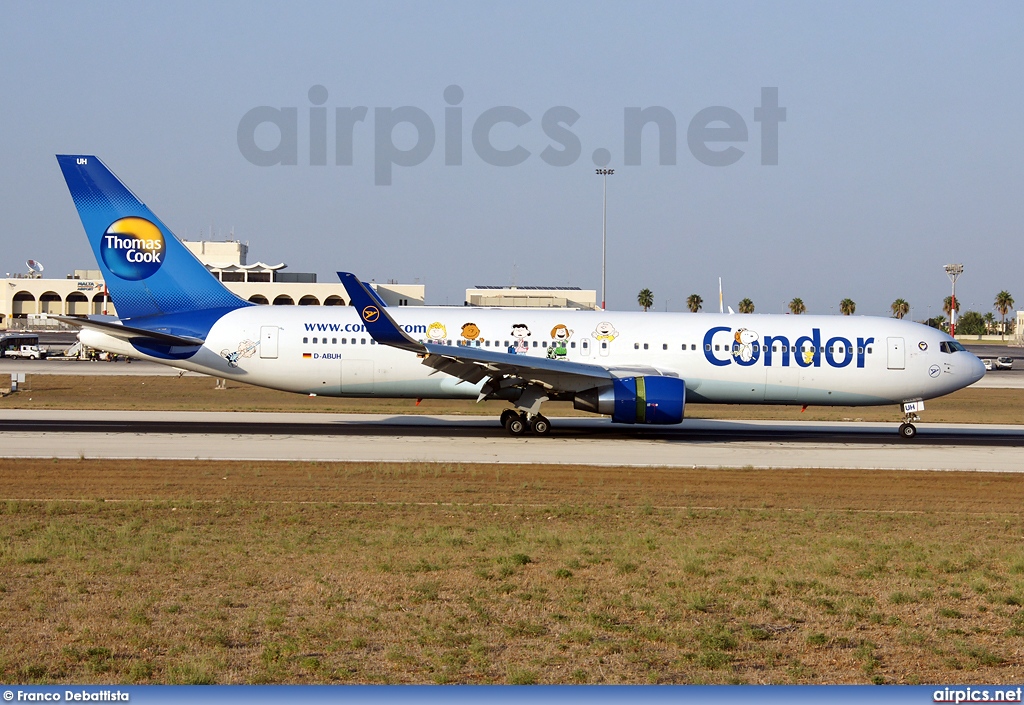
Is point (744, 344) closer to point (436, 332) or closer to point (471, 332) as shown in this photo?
point (471, 332)

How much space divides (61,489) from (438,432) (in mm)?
12651

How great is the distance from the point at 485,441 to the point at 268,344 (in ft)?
24.3

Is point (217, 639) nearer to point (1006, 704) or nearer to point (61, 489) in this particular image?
point (1006, 704)

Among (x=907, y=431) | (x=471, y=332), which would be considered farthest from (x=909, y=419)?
(x=471, y=332)

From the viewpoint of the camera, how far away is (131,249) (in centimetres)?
2833

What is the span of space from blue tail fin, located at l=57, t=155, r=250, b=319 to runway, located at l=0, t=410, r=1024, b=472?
3.76 m

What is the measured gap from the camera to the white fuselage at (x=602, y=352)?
2808 cm

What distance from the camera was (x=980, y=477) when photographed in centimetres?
2064

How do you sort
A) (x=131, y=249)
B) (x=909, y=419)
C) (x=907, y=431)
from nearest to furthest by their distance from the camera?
(x=131, y=249) < (x=907, y=431) < (x=909, y=419)

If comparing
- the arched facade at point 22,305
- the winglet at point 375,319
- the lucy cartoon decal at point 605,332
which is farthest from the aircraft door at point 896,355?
the arched facade at point 22,305

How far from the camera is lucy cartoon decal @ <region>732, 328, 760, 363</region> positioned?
2844 cm

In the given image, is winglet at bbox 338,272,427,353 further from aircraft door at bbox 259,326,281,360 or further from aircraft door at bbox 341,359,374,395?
aircraft door at bbox 259,326,281,360

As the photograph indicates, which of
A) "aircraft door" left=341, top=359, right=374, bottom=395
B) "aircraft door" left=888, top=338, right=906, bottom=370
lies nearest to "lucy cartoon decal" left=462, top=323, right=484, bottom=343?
"aircraft door" left=341, top=359, right=374, bottom=395

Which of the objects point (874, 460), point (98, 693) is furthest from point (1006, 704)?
point (874, 460)
